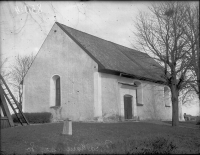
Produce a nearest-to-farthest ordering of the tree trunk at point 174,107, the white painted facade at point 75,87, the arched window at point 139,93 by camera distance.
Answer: the tree trunk at point 174,107
the white painted facade at point 75,87
the arched window at point 139,93

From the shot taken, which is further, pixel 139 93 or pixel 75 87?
pixel 139 93

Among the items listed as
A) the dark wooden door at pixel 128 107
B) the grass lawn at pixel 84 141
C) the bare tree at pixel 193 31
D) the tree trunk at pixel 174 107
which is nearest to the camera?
the grass lawn at pixel 84 141

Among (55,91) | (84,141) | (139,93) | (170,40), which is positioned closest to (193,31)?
(170,40)

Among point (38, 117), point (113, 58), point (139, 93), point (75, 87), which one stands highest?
point (113, 58)

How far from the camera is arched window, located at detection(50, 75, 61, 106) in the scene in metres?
21.7

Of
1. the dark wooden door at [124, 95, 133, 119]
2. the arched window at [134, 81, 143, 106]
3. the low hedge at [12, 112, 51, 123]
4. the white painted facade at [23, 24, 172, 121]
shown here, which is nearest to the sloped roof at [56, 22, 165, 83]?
the white painted facade at [23, 24, 172, 121]

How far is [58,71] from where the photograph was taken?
845 inches

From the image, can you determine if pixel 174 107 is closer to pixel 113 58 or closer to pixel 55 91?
pixel 113 58

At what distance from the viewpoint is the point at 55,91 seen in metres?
22.0

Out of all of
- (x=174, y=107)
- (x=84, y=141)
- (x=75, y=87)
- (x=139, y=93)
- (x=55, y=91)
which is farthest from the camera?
(x=139, y=93)

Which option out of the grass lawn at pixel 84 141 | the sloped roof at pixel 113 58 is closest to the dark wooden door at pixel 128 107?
the sloped roof at pixel 113 58

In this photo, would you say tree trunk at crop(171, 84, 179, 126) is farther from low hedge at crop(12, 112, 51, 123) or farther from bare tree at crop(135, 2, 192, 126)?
low hedge at crop(12, 112, 51, 123)

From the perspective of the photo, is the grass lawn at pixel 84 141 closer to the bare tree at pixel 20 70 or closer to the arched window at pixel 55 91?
the arched window at pixel 55 91

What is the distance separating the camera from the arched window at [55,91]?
71.3 ft
